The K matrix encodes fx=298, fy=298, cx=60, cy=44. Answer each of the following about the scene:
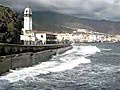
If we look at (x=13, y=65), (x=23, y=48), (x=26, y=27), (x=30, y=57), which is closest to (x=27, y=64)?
(x=30, y=57)

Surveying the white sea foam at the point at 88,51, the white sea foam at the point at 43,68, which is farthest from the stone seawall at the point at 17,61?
the white sea foam at the point at 88,51

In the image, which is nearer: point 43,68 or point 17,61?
point 17,61

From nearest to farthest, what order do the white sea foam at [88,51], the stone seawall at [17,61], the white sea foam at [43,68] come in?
A: the white sea foam at [43,68], the stone seawall at [17,61], the white sea foam at [88,51]

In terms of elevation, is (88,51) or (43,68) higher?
(43,68)

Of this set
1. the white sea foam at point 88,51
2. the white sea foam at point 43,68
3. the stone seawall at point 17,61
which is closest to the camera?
the white sea foam at point 43,68

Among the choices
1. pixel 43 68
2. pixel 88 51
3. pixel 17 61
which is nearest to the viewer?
pixel 17 61

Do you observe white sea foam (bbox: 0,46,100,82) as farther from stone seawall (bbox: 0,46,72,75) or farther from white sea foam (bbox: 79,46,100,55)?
white sea foam (bbox: 79,46,100,55)

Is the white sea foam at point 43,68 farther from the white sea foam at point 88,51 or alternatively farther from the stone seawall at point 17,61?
the white sea foam at point 88,51

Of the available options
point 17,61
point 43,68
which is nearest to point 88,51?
point 43,68

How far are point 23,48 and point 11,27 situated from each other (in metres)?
22.5

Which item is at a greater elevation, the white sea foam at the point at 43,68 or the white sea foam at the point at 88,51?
the white sea foam at the point at 43,68

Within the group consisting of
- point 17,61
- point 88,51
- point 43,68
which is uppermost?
point 17,61

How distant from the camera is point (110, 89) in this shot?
21.1 metres

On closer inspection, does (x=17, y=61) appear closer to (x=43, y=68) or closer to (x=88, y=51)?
(x=43, y=68)
